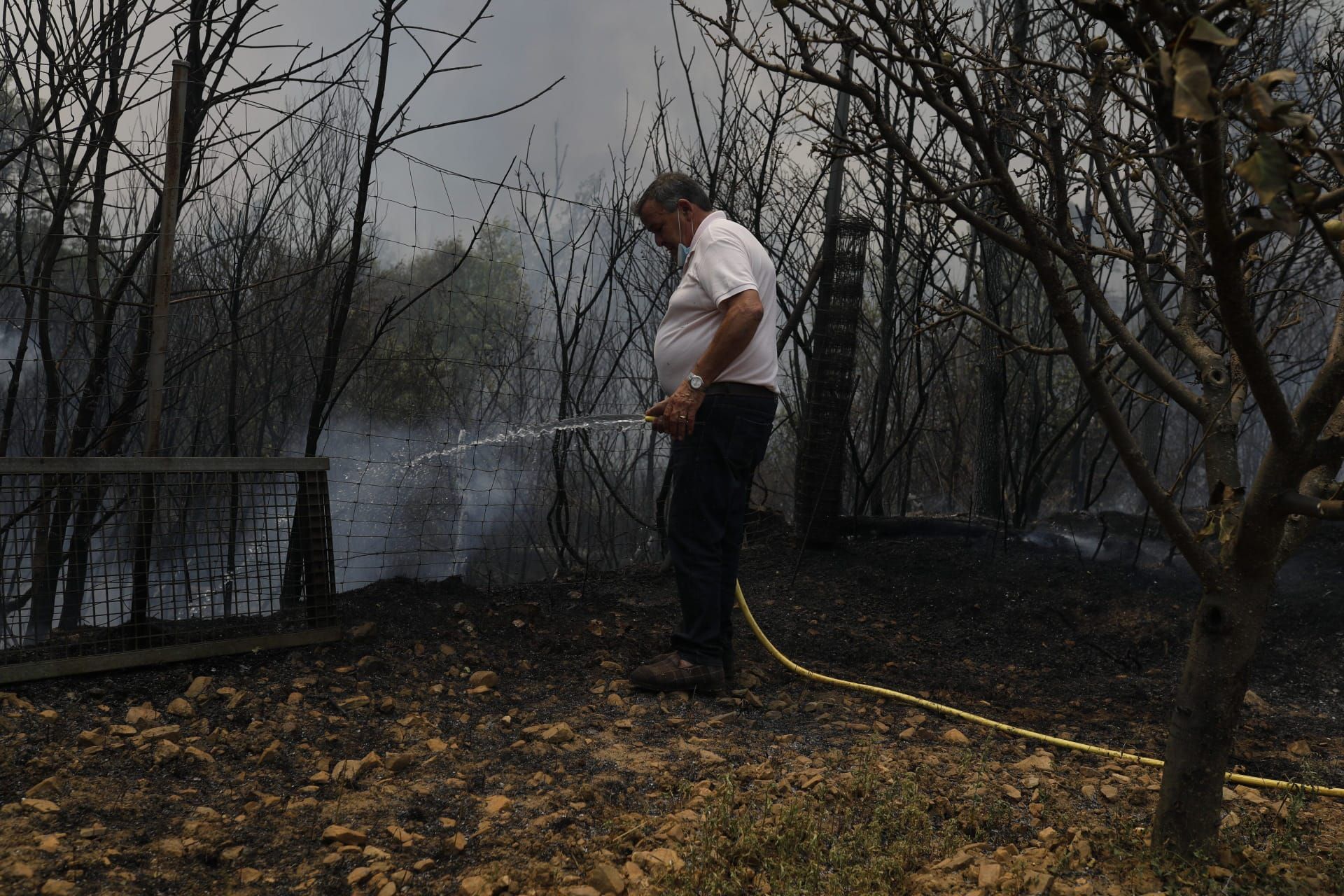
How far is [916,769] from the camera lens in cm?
271

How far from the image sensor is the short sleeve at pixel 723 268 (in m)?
3.20

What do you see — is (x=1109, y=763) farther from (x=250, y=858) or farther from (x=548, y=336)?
(x=548, y=336)

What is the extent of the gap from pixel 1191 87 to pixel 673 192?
8.52ft

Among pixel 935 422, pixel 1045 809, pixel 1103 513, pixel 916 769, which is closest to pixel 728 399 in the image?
pixel 916 769

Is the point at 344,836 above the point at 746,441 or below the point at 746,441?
below

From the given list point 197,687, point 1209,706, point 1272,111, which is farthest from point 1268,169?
point 197,687

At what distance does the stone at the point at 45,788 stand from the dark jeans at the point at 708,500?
6.09 ft

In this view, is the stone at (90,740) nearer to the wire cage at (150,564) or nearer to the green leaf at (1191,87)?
the wire cage at (150,564)

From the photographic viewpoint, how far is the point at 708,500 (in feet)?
11.0

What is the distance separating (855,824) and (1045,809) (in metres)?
0.52

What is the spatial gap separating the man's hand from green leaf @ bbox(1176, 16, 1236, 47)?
2.22 metres

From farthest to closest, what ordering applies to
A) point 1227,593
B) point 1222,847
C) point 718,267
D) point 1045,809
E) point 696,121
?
point 696,121, point 718,267, point 1045,809, point 1222,847, point 1227,593

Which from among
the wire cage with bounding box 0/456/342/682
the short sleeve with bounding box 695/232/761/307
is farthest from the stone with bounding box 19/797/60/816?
the short sleeve with bounding box 695/232/761/307

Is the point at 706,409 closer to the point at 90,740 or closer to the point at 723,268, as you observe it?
the point at 723,268
